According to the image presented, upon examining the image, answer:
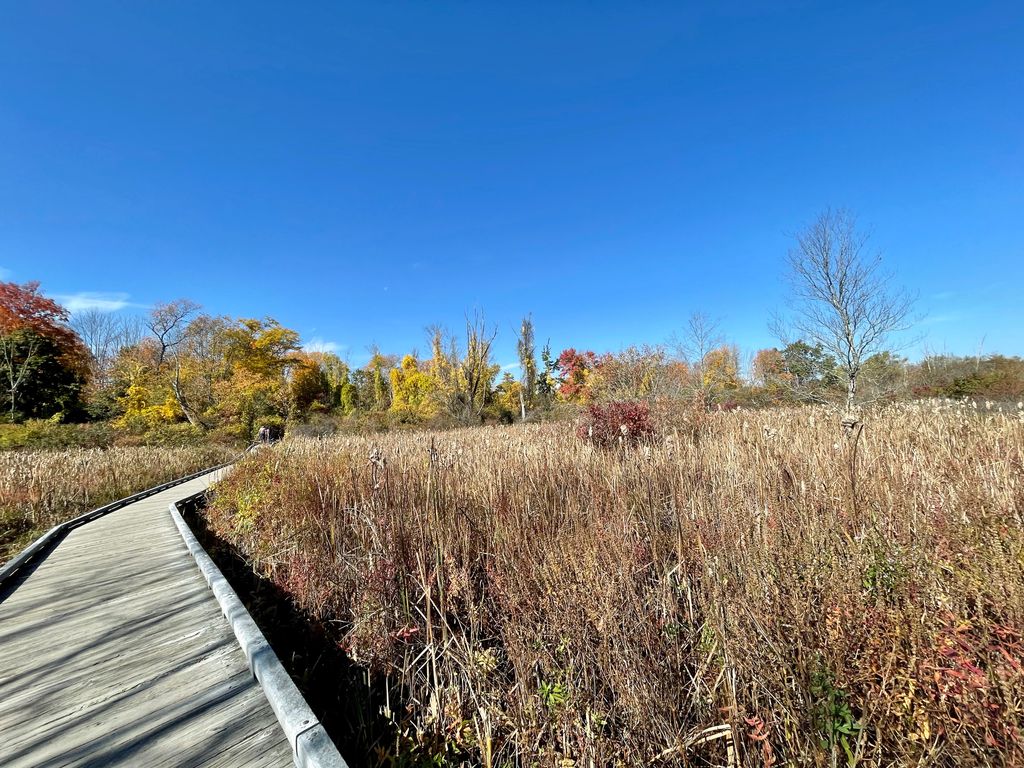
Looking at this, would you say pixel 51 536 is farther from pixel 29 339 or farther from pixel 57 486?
pixel 29 339

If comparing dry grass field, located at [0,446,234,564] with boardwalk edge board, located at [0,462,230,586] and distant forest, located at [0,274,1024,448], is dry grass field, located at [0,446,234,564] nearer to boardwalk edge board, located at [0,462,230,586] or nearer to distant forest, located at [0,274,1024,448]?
boardwalk edge board, located at [0,462,230,586]

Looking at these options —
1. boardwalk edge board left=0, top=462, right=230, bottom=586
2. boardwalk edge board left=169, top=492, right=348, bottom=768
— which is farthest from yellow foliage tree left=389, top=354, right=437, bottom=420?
boardwalk edge board left=169, top=492, right=348, bottom=768

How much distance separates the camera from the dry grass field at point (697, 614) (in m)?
1.47

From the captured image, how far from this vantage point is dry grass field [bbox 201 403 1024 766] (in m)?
1.47

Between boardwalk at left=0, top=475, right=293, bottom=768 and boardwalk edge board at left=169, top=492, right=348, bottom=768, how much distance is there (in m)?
0.10

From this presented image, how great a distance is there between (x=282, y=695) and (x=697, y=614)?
86.5 inches

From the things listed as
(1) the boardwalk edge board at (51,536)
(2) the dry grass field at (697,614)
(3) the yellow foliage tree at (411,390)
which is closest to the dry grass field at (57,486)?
(1) the boardwalk edge board at (51,536)

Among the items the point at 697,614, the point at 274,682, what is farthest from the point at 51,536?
the point at 697,614

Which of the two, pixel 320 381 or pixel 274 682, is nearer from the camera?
pixel 274 682

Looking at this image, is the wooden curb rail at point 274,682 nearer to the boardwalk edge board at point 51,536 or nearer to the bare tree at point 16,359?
the boardwalk edge board at point 51,536

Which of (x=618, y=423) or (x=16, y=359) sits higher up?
(x=16, y=359)

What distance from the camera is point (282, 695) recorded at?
6.31ft

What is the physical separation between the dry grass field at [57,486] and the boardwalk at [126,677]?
10.7 feet

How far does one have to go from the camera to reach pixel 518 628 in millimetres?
2105
